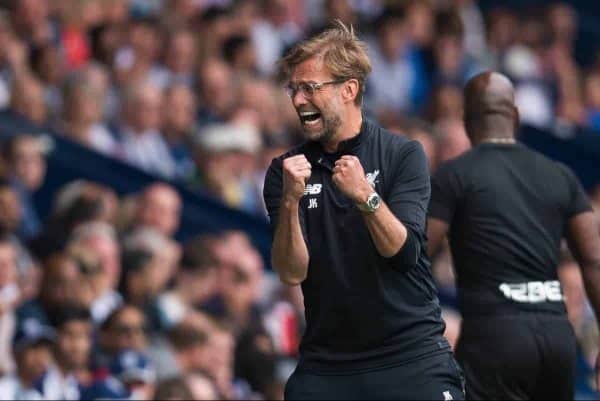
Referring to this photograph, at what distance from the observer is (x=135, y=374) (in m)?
9.55

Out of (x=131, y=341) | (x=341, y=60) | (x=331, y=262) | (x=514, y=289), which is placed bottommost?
(x=131, y=341)

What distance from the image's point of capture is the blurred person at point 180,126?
12.7 m

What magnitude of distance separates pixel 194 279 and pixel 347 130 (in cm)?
485

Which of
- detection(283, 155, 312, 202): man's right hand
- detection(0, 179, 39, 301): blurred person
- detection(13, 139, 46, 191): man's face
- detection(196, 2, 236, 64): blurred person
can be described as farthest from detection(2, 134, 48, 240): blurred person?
detection(283, 155, 312, 202): man's right hand

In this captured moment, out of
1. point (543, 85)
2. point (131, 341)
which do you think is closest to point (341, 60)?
point (131, 341)

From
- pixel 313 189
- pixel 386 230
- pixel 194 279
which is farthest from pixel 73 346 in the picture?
pixel 386 230

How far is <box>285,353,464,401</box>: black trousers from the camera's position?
617 cm

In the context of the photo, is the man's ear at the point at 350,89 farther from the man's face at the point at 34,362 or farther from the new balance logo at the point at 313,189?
the man's face at the point at 34,362

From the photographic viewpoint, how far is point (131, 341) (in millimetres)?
9664

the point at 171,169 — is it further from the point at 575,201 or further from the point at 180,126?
the point at 575,201

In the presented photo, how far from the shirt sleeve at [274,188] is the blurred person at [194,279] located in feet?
14.6

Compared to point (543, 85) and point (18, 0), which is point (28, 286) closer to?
point (18, 0)

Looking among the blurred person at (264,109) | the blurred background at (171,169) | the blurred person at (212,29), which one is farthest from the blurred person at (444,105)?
the blurred person at (212,29)

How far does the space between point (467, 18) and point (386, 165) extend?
11.7 m
